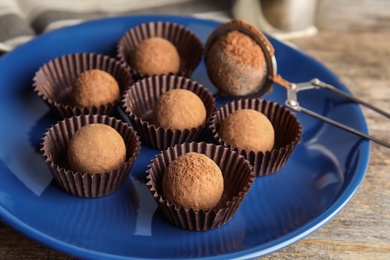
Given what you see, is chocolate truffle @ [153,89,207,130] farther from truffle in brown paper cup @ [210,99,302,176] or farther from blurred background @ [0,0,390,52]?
blurred background @ [0,0,390,52]

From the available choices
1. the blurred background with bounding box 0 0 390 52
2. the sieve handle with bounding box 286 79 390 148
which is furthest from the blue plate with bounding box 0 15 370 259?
the blurred background with bounding box 0 0 390 52

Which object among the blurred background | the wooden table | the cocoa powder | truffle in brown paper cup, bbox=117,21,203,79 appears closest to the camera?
the wooden table

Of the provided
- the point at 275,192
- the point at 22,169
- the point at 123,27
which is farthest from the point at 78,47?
the point at 275,192

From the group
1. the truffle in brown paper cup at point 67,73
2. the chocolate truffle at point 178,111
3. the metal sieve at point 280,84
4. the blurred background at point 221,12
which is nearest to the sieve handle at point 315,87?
the metal sieve at point 280,84

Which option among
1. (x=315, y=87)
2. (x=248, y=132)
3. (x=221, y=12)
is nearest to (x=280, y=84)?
(x=315, y=87)

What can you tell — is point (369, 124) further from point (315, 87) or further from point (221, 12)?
point (221, 12)

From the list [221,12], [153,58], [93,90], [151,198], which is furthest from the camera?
[221,12]

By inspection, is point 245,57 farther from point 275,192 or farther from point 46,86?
point 46,86
